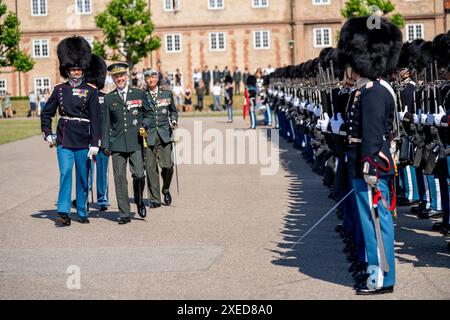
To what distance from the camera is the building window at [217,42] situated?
7494 centimetres

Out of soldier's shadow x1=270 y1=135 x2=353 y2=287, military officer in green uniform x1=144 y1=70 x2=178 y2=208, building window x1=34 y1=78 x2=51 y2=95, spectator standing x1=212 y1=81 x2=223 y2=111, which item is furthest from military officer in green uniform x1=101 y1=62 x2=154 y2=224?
building window x1=34 y1=78 x2=51 y2=95

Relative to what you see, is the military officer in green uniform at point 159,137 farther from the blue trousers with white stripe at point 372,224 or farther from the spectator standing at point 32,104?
the spectator standing at point 32,104

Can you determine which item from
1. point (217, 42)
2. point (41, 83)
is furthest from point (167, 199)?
point (41, 83)

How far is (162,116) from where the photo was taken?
15258 millimetres

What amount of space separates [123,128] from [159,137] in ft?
5.69

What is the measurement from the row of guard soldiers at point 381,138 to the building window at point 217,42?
58814 millimetres

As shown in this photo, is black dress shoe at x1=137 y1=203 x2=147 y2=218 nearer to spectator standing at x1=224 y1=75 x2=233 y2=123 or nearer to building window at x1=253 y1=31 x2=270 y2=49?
spectator standing at x1=224 y1=75 x2=233 y2=123

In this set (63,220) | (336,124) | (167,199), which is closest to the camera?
(336,124)

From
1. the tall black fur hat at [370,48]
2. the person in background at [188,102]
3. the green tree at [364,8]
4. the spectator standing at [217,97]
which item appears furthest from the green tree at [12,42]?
the tall black fur hat at [370,48]

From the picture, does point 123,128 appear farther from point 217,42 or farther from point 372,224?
point 217,42

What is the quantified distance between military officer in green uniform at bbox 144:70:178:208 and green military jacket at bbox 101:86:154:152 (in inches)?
48.5

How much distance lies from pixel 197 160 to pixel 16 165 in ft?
12.9

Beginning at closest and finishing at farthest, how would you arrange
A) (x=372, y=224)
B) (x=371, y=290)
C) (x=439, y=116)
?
(x=371, y=290), (x=372, y=224), (x=439, y=116)

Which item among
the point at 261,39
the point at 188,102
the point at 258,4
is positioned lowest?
the point at 188,102
